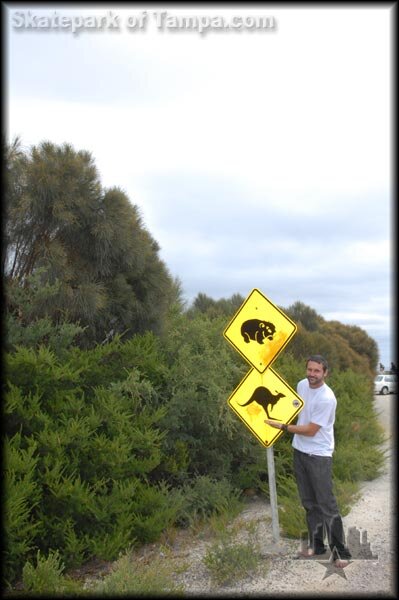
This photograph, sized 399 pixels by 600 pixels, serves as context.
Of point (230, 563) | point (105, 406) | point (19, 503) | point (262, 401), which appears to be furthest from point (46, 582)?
point (262, 401)

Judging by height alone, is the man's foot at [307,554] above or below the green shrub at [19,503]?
below

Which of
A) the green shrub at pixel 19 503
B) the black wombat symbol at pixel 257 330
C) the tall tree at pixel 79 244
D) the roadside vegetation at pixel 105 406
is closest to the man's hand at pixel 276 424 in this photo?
the black wombat symbol at pixel 257 330

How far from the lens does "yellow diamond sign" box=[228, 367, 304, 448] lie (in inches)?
241

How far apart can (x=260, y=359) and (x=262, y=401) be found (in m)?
0.42

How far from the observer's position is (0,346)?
21.1 ft

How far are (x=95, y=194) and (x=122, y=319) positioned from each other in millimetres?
1816

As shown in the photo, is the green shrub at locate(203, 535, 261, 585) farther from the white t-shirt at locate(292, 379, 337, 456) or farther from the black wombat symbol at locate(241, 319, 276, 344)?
the black wombat symbol at locate(241, 319, 276, 344)

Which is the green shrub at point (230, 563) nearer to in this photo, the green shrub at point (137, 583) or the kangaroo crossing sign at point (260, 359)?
the green shrub at point (137, 583)

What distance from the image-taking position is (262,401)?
20.5 feet

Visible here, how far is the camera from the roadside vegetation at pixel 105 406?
18.0 ft

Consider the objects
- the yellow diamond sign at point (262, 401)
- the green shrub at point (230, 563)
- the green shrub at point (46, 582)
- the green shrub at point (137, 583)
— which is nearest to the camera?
the green shrub at point (137, 583)

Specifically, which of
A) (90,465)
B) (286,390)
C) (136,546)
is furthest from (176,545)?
(286,390)

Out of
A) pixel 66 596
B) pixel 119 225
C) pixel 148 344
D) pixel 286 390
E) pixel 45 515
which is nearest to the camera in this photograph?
pixel 66 596

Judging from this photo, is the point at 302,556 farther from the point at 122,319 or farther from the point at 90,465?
the point at 122,319
